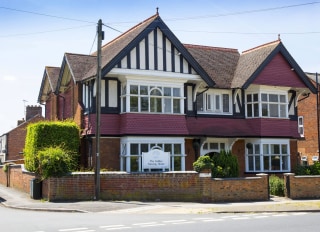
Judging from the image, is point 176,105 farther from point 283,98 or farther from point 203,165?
point 283,98

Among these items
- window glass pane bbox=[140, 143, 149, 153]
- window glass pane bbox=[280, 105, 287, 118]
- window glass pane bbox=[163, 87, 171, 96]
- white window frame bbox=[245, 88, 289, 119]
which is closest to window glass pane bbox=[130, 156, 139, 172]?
window glass pane bbox=[140, 143, 149, 153]

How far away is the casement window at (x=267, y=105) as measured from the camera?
28.5 meters

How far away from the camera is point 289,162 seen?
28.9m

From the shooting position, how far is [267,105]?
28.6m

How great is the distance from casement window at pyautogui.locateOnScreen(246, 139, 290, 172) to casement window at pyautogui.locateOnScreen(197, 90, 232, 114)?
8.79ft

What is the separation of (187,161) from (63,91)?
31.5 ft

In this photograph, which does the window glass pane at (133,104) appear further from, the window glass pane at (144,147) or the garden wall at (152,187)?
the garden wall at (152,187)

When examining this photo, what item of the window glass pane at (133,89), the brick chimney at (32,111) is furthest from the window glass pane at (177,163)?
the brick chimney at (32,111)

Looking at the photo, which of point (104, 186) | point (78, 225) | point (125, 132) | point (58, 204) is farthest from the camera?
point (125, 132)

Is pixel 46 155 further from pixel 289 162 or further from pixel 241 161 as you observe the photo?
pixel 289 162

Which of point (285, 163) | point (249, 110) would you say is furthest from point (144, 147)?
point (285, 163)

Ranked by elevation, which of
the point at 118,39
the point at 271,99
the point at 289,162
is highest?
the point at 118,39

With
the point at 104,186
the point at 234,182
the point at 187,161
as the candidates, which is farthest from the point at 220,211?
the point at 187,161

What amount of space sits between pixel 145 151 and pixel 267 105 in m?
8.61
